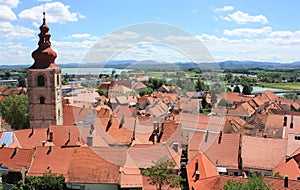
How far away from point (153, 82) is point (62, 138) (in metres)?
45.9

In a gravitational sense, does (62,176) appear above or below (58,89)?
below

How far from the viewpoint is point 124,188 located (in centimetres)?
1573

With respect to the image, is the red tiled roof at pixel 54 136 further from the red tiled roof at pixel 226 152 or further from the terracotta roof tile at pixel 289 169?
the terracotta roof tile at pixel 289 169

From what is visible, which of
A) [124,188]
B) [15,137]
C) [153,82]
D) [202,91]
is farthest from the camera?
[153,82]

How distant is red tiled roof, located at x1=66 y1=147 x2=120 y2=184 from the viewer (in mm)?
16016

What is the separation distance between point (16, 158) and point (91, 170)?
483 cm

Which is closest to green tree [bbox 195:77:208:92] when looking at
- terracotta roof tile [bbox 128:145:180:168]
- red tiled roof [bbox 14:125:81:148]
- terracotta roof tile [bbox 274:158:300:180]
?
red tiled roof [bbox 14:125:81:148]

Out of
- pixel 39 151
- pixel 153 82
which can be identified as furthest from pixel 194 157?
pixel 153 82

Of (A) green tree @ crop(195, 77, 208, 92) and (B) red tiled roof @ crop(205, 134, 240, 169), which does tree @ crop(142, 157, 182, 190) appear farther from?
(A) green tree @ crop(195, 77, 208, 92)

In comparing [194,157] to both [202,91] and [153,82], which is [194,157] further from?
[153,82]

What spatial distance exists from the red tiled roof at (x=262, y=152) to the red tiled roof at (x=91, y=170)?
310 inches

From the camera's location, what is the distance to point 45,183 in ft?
53.7

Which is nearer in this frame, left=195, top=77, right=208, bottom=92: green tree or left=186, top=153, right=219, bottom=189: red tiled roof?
left=186, top=153, right=219, bottom=189: red tiled roof

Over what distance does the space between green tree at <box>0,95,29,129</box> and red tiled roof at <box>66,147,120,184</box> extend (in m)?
17.0
